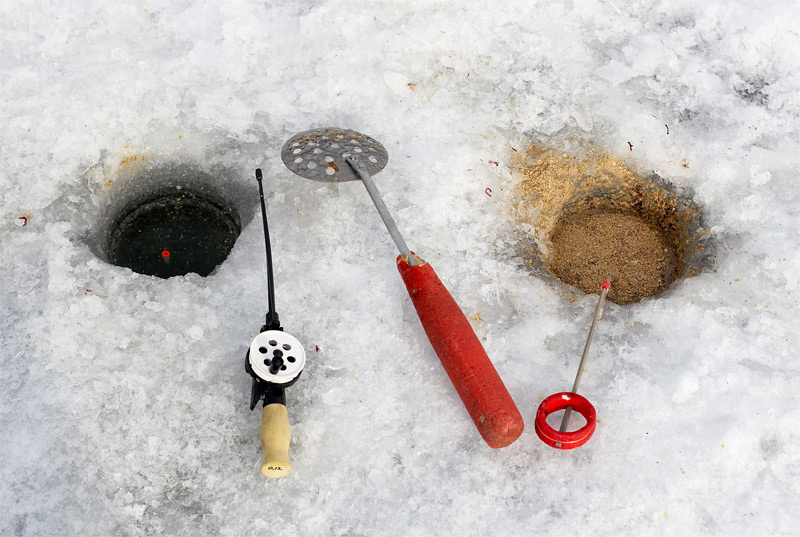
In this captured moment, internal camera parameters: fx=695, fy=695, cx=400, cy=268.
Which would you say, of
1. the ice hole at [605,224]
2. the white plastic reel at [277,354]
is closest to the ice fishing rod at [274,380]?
the white plastic reel at [277,354]

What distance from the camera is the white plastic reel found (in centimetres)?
256

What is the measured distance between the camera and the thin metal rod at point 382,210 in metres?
2.82

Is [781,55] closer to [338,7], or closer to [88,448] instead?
[338,7]

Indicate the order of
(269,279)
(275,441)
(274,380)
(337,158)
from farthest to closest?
1. (337,158)
2. (269,279)
3. (274,380)
4. (275,441)

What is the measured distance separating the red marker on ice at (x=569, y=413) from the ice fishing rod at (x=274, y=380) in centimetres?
92

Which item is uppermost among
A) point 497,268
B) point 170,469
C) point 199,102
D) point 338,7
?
point 338,7

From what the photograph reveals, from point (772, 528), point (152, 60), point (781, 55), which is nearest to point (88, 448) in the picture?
point (152, 60)

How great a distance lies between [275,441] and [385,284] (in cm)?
87

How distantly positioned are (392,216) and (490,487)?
1259 millimetres

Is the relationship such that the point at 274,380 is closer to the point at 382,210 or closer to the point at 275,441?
the point at 275,441

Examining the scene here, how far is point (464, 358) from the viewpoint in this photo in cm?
260

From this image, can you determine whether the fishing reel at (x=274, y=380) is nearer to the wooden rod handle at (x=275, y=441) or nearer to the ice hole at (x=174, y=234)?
the wooden rod handle at (x=275, y=441)

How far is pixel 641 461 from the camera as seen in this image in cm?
263

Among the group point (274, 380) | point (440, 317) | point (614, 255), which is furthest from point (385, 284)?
point (614, 255)
